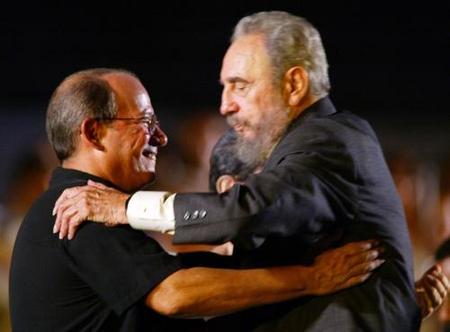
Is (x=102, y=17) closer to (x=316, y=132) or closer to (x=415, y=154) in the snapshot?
(x=415, y=154)

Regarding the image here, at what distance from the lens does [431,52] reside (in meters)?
6.48

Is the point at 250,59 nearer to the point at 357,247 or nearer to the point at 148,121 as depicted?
the point at 148,121

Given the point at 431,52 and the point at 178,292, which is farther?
the point at 431,52

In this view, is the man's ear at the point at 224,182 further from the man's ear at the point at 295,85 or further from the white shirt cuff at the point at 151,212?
the white shirt cuff at the point at 151,212

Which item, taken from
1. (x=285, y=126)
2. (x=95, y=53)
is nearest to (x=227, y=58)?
(x=285, y=126)

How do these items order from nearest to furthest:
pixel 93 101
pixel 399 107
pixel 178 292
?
pixel 178 292
pixel 93 101
pixel 399 107

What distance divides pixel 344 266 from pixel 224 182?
946mm

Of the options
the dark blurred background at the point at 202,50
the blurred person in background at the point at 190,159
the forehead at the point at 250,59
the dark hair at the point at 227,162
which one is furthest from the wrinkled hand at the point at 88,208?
the dark blurred background at the point at 202,50

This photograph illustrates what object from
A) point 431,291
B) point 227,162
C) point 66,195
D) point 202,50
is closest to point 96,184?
point 66,195

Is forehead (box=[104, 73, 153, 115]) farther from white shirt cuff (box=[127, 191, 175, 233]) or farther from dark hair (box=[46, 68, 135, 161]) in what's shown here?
white shirt cuff (box=[127, 191, 175, 233])

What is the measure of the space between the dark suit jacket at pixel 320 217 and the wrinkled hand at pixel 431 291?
16 cm

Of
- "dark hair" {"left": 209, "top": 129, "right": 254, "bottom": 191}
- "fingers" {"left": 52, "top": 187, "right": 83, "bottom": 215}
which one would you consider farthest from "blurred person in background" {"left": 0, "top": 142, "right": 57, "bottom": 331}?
"fingers" {"left": 52, "top": 187, "right": 83, "bottom": 215}

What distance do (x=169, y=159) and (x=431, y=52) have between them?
74.6 inches

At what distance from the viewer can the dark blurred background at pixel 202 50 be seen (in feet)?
21.0
